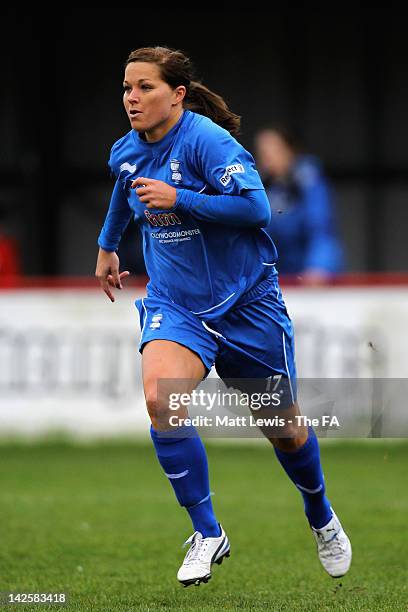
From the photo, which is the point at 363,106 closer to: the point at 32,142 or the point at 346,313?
the point at 32,142

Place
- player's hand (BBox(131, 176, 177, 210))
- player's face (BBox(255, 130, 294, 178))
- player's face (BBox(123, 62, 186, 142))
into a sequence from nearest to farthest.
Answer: player's hand (BBox(131, 176, 177, 210)) → player's face (BBox(123, 62, 186, 142)) → player's face (BBox(255, 130, 294, 178))

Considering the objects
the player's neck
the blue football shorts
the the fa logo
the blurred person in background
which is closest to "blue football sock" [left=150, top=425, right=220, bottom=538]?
the blue football shorts

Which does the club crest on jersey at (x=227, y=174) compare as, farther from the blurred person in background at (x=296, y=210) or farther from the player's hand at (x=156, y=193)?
the blurred person in background at (x=296, y=210)

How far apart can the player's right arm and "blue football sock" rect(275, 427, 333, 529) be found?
1076 mm

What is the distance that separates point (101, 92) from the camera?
704 inches

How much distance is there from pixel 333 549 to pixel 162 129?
78.6 inches

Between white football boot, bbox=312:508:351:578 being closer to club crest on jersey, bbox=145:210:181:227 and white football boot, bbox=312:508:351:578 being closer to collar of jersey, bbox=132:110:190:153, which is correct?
club crest on jersey, bbox=145:210:181:227

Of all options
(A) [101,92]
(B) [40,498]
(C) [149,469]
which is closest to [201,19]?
(A) [101,92]

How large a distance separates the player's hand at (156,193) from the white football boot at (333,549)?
171 centimetres

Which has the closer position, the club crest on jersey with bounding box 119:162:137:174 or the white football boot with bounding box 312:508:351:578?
the club crest on jersey with bounding box 119:162:137:174

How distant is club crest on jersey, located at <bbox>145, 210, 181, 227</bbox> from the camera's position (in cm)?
507

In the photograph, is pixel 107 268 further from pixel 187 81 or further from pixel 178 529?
pixel 178 529

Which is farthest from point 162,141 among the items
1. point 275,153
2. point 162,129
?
point 275,153

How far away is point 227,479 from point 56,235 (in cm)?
940
